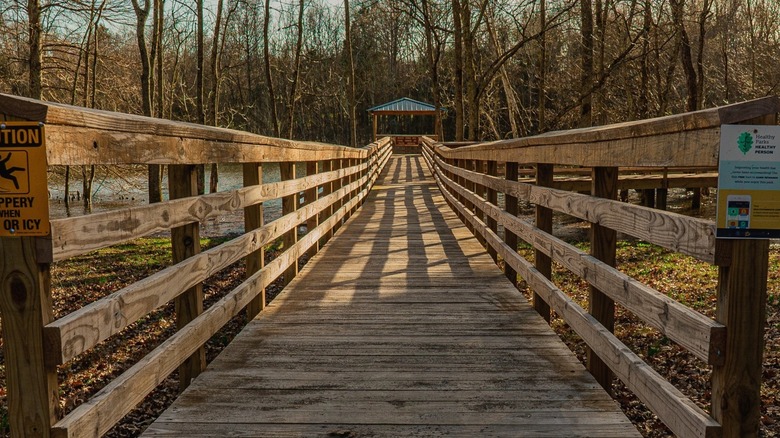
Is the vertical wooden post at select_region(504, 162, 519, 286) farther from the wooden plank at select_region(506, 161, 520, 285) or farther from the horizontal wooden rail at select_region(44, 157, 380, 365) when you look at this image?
the horizontal wooden rail at select_region(44, 157, 380, 365)

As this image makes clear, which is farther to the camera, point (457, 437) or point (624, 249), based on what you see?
point (624, 249)

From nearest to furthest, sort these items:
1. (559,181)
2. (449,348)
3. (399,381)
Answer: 1. (399,381)
2. (449,348)
3. (559,181)

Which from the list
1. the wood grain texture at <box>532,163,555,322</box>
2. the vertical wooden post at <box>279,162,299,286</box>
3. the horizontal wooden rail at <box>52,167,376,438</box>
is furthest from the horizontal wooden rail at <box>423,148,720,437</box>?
the vertical wooden post at <box>279,162,299,286</box>

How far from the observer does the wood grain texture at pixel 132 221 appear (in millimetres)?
2238

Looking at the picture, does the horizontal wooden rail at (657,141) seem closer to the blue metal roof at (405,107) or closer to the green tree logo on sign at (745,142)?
the green tree logo on sign at (745,142)

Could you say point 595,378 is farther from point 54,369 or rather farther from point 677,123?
point 54,369

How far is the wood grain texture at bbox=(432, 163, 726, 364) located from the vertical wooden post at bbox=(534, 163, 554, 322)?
1.89 ft

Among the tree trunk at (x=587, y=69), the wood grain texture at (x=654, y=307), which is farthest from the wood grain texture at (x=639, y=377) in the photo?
the tree trunk at (x=587, y=69)

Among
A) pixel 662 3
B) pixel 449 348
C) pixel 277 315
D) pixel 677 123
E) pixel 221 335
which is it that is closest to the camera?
pixel 677 123

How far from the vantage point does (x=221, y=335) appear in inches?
319

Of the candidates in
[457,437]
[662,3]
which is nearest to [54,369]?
[457,437]

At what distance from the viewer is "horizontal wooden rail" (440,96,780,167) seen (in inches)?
85.0

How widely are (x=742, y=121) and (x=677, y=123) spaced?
13.1 inches

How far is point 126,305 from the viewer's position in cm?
261
